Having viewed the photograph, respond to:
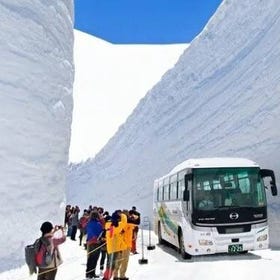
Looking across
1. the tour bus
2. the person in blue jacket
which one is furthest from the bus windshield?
the person in blue jacket

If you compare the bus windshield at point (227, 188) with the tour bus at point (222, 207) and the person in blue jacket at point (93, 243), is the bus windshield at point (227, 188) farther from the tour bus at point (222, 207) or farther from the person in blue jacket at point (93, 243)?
the person in blue jacket at point (93, 243)

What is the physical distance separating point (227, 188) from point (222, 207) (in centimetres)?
52

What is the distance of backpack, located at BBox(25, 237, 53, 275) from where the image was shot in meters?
5.86

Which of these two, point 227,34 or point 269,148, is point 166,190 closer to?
point 269,148

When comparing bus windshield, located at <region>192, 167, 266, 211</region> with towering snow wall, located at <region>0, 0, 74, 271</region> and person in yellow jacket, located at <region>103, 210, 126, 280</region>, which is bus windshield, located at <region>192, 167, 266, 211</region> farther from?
person in yellow jacket, located at <region>103, 210, 126, 280</region>

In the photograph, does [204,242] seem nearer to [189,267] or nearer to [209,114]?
[189,267]

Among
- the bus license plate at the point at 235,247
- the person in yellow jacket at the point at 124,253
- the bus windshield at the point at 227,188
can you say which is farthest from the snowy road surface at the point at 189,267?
the bus windshield at the point at 227,188

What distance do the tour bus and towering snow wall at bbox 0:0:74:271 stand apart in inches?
131

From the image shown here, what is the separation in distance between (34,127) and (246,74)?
1632cm

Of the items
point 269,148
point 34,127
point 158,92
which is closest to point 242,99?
point 269,148

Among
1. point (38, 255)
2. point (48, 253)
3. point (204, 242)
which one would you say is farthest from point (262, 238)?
point (38, 255)

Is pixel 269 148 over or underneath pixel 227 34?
underneath

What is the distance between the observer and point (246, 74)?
82.9ft

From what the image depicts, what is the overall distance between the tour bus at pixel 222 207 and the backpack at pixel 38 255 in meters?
6.05
